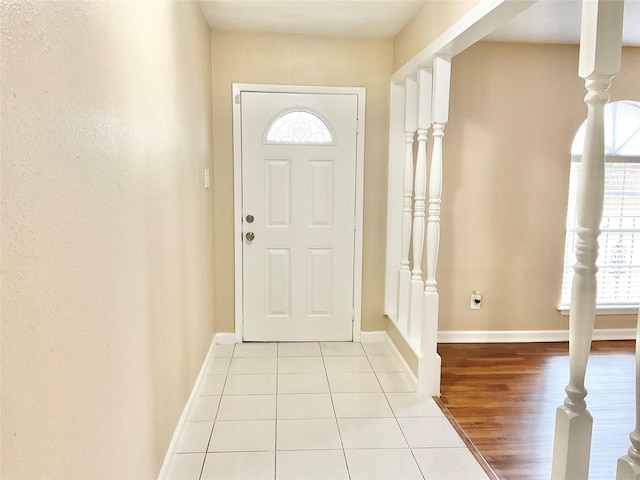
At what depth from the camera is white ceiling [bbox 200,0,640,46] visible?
2.98m

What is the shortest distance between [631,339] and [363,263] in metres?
2.30

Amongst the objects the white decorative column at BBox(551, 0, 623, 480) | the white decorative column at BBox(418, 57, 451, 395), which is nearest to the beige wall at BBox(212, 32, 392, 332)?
the white decorative column at BBox(418, 57, 451, 395)

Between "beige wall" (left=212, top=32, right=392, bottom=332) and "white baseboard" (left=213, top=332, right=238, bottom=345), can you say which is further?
"white baseboard" (left=213, top=332, right=238, bottom=345)

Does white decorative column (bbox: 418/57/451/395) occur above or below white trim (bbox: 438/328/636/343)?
above

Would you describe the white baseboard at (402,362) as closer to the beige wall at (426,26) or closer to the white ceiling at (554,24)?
the beige wall at (426,26)

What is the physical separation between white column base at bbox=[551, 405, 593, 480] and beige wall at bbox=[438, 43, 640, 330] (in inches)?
96.5

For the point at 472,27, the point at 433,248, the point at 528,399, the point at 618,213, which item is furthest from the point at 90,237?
the point at 618,213

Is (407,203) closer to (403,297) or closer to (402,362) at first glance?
(403,297)

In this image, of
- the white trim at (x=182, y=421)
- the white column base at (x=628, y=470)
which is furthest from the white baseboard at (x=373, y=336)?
the white column base at (x=628, y=470)

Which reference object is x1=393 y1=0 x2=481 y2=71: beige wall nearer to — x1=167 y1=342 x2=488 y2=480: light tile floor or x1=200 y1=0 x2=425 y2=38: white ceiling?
x1=200 y1=0 x2=425 y2=38: white ceiling

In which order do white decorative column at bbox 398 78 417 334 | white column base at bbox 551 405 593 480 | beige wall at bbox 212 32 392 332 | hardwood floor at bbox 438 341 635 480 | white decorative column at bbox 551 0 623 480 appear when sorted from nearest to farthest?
white decorative column at bbox 551 0 623 480
white column base at bbox 551 405 593 480
hardwood floor at bbox 438 341 635 480
white decorative column at bbox 398 78 417 334
beige wall at bbox 212 32 392 332

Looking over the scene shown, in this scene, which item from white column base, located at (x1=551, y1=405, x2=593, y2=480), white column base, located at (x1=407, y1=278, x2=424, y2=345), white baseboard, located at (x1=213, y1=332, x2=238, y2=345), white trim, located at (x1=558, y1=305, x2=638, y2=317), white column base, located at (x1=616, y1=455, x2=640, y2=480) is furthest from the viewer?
white trim, located at (x1=558, y1=305, x2=638, y2=317)

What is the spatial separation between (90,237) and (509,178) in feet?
10.8

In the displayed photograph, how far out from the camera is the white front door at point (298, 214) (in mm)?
3705
